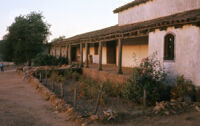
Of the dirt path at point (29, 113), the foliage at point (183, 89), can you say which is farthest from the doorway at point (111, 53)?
the foliage at point (183, 89)

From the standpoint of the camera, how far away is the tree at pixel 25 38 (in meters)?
26.5

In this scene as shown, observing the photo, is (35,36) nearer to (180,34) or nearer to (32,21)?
(32,21)

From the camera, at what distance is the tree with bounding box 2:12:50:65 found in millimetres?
26500

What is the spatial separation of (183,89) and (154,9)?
6.55 meters

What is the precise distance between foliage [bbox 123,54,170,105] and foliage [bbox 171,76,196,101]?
1.63 feet

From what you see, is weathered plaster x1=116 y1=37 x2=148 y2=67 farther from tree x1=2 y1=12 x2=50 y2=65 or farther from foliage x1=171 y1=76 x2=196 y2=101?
tree x1=2 y1=12 x2=50 y2=65

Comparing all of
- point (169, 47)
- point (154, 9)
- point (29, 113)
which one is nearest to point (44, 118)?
point (29, 113)

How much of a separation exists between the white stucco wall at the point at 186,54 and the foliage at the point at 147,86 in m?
0.77

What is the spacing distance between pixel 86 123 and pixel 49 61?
647 inches

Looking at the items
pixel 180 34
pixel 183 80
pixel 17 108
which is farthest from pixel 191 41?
pixel 17 108

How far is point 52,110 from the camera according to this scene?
777cm

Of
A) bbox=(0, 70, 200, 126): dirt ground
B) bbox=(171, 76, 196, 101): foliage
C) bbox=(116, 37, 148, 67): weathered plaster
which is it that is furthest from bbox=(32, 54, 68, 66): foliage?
bbox=(171, 76, 196, 101): foliage

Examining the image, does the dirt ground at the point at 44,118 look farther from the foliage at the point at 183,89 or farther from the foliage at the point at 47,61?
the foliage at the point at 47,61

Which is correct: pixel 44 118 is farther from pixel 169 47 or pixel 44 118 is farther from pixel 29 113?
pixel 169 47
